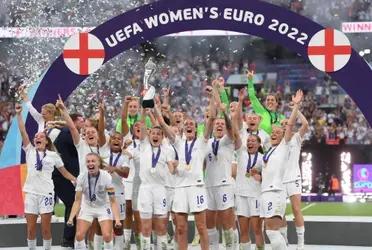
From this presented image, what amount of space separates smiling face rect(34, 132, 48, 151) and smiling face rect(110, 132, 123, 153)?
34.9 inches

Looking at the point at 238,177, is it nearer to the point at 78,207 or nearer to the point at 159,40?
the point at 78,207

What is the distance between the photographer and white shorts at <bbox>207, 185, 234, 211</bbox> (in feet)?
49.1

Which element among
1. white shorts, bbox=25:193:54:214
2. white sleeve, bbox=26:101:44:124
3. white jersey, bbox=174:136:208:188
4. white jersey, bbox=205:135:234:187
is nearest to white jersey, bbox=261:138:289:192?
white jersey, bbox=174:136:208:188

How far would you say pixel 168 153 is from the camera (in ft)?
48.4

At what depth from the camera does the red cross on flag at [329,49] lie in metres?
15.6

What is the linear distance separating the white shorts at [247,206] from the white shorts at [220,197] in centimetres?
10

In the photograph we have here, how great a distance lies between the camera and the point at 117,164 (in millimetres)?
15117

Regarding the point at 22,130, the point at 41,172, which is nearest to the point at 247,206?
the point at 41,172

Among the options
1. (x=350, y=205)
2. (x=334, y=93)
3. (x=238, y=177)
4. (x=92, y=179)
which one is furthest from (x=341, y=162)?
(x=92, y=179)

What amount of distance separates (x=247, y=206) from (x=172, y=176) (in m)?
1.06

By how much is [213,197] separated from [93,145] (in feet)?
5.64

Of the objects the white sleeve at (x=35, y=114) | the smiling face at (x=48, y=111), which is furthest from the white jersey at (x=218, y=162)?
the white sleeve at (x=35, y=114)

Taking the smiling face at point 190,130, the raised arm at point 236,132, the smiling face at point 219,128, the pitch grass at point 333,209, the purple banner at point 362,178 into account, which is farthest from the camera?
the purple banner at point 362,178

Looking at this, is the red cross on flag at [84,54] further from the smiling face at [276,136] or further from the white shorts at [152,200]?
the smiling face at [276,136]
